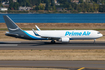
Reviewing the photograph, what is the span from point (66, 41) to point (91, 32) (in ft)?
22.1

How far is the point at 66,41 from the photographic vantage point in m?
48.6

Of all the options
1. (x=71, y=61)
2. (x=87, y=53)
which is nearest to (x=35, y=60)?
(x=71, y=61)

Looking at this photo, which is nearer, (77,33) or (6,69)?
(6,69)

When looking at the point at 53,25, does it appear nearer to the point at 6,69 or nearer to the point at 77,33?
the point at 77,33

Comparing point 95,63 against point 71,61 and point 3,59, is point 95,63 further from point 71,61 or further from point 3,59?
point 3,59

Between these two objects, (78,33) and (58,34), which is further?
(58,34)

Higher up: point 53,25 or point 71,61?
point 71,61

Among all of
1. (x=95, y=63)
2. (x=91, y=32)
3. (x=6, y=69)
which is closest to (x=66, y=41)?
(x=91, y=32)

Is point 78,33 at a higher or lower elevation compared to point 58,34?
higher

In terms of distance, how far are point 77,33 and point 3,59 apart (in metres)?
21.8

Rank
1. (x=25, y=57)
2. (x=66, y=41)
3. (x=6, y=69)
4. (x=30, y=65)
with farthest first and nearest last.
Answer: (x=66, y=41), (x=25, y=57), (x=30, y=65), (x=6, y=69)

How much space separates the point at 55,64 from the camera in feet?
97.5

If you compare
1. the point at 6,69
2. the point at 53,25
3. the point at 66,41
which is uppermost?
the point at 6,69

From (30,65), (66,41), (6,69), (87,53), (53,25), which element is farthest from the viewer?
(53,25)
